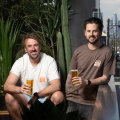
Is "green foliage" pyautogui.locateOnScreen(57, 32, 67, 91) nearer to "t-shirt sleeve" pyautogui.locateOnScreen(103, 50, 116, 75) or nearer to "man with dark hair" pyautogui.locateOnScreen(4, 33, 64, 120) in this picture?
"man with dark hair" pyautogui.locateOnScreen(4, 33, 64, 120)

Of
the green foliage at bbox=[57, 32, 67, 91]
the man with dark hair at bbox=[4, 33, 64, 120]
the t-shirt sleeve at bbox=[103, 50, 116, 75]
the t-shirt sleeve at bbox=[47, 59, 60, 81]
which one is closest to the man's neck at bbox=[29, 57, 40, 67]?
the man with dark hair at bbox=[4, 33, 64, 120]

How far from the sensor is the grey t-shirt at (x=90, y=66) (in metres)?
2.49

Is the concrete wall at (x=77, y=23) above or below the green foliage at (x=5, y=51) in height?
above

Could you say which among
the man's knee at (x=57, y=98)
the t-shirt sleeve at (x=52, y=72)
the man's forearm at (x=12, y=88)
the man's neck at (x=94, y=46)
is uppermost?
the man's neck at (x=94, y=46)

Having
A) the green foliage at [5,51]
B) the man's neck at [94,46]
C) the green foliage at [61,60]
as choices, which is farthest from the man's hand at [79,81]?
the green foliage at [5,51]

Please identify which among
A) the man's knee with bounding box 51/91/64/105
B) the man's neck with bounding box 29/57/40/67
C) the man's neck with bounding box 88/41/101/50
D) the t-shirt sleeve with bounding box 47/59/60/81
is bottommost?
the man's knee with bounding box 51/91/64/105

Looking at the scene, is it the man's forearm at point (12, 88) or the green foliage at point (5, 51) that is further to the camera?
the green foliage at point (5, 51)

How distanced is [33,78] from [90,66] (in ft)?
2.69

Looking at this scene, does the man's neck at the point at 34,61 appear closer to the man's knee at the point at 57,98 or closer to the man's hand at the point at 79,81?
the man's knee at the point at 57,98

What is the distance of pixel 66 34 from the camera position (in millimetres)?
4230

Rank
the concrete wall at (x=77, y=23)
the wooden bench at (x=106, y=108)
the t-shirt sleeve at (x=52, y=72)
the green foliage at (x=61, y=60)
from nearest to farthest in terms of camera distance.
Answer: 1. the wooden bench at (x=106, y=108)
2. the t-shirt sleeve at (x=52, y=72)
3. the green foliage at (x=61, y=60)
4. the concrete wall at (x=77, y=23)

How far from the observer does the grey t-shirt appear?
2.49 m

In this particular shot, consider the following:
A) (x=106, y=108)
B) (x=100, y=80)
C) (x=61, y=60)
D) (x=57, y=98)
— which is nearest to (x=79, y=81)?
(x=100, y=80)

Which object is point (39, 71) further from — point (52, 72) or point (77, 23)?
point (77, 23)
